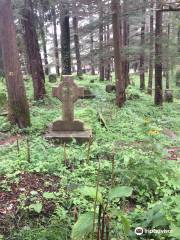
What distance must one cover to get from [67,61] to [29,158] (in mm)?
15155

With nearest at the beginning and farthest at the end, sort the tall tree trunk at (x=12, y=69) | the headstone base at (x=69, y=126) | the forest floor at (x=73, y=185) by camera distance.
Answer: the forest floor at (x=73, y=185) < the headstone base at (x=69, y=126) < the tall tree trunk at (x=12, y=69)

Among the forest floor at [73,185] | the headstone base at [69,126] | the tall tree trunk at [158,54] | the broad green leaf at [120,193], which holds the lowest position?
the forest floor at [73,185]

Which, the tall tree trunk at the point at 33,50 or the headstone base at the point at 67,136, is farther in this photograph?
the tall tree trunk at the point at 33,50

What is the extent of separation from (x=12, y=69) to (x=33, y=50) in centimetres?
640

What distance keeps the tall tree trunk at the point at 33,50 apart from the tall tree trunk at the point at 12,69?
586 centimetres

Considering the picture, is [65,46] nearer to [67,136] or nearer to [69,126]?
[69,126]

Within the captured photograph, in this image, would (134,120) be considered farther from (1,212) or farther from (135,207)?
(1,212)

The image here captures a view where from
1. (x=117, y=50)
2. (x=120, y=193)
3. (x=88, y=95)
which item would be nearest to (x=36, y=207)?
(x=120, y=193)

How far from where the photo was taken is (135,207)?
498 cm

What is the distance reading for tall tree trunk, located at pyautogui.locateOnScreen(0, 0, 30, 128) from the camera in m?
9.68

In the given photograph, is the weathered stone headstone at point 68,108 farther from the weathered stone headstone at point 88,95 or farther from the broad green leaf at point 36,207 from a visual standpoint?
the weathered stone headstone at point 88,95

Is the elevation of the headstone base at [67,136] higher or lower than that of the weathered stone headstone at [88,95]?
lower

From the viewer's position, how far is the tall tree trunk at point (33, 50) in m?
15.5

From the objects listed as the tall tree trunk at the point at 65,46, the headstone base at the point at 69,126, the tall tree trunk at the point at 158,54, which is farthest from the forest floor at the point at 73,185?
the tall tree trunk at the point at 65,46
